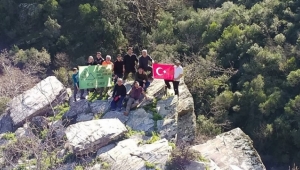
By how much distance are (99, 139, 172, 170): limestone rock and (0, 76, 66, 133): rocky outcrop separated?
13.7 feet

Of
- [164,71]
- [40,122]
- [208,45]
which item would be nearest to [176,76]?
[164,71]

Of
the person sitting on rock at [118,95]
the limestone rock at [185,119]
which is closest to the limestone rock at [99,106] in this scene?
the person sitting on rock at [118,95]

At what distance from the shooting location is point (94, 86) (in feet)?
64.2

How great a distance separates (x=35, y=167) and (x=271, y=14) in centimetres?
1902

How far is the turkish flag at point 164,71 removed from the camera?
748 inches

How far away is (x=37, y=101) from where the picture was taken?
19938 millimetres

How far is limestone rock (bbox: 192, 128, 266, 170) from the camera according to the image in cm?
1739

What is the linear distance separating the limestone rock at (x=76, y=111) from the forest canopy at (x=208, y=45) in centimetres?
681

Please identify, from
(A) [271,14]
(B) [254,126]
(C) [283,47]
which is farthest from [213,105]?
(A) [271,14]

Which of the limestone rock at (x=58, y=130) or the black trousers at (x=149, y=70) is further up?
the black trousers at (x=149, y=70)

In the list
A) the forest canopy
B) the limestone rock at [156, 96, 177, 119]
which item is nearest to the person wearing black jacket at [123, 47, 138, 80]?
the limestone rock at [156, 96, 177, 119]

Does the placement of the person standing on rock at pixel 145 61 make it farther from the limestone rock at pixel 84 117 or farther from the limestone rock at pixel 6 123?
the limestone rock at pixel 6 123

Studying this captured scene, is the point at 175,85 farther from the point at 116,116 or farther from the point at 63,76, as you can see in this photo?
the point at 63,76

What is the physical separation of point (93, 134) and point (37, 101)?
176 inches
